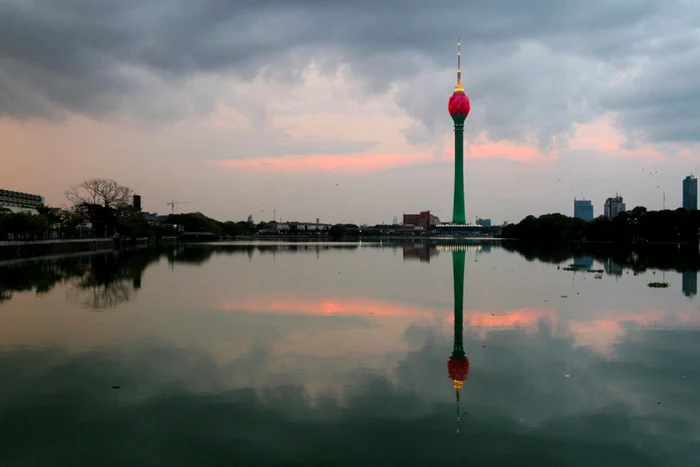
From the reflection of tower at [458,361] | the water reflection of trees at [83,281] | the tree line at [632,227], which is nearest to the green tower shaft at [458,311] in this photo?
the reflection of tower at [458,361]

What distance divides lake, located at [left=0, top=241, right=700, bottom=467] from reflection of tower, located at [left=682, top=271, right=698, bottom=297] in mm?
5208

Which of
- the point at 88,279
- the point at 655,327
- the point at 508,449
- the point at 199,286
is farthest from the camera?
the point at 88,279

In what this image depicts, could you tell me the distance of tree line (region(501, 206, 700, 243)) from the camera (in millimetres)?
96938

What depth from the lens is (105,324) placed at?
19.5 m

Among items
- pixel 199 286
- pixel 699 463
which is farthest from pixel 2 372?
pixel 199 286

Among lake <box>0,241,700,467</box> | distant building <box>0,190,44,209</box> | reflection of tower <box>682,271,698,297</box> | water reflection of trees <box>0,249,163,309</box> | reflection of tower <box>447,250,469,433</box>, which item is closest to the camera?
lake <box>0,241,700,467</box>

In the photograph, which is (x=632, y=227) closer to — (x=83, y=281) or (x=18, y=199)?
(x=83, y=281)

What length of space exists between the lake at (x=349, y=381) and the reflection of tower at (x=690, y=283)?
521cm

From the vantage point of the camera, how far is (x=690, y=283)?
3278 cm

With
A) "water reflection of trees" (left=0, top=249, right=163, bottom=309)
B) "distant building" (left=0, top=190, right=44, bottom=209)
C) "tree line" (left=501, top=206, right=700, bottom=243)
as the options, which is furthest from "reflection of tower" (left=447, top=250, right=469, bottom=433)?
"distant building" (left=0, top=190, right=44, bottom=209)

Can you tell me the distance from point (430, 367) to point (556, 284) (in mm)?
21796

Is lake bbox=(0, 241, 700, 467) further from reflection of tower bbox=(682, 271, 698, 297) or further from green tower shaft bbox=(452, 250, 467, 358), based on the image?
reflection of tower bbox=(682, 271, 698, 297)

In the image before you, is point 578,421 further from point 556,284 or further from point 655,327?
point 556,284

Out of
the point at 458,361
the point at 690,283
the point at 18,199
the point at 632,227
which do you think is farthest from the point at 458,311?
the point at 18,199
